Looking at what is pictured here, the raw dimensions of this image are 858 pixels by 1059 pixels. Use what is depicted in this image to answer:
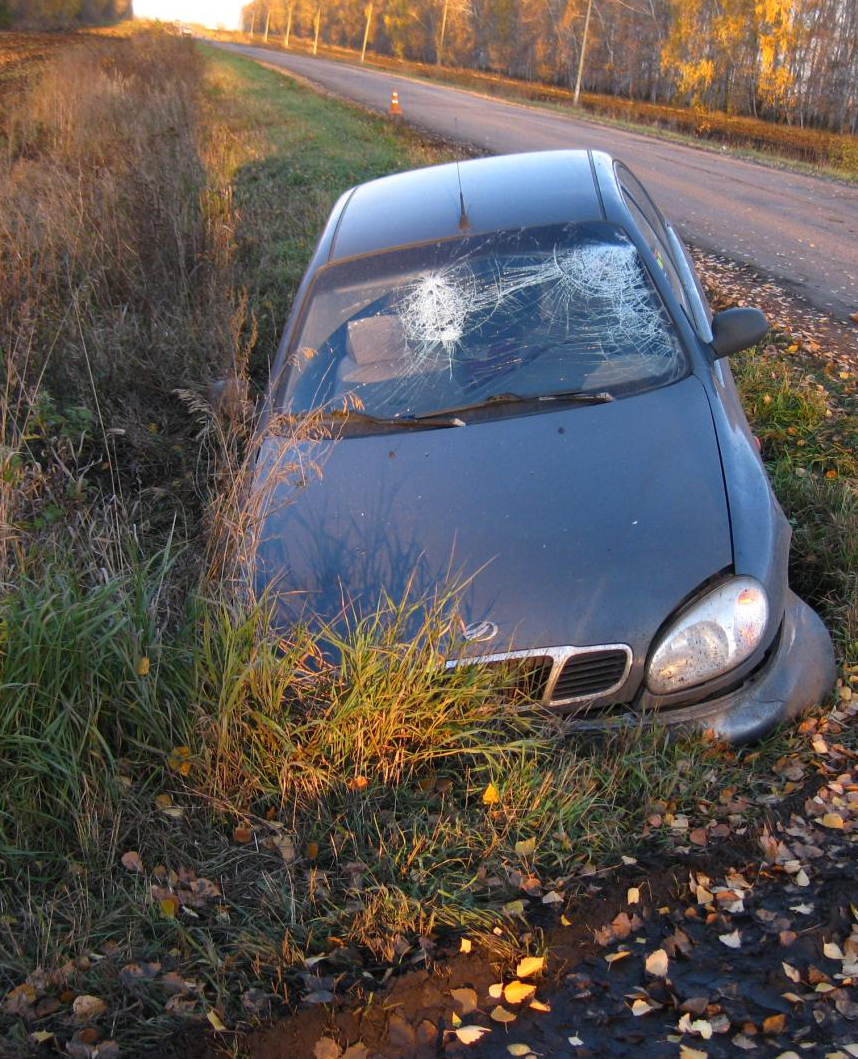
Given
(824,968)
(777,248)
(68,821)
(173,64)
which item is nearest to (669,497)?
(824,968)

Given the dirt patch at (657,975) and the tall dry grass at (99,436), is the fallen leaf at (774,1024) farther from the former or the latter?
the tall dry grass at (99,436)

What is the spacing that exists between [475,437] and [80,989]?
2.13m

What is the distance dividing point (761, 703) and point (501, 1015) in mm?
1251

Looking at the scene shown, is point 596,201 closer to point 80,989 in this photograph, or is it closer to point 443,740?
point 443,740

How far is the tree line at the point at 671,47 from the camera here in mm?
37500

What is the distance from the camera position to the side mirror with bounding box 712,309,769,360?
3785mm

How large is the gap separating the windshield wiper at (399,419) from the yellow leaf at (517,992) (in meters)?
1.96

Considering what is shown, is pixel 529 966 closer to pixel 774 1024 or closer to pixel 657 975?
pixel 657 975

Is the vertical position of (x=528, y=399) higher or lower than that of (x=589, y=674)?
higher

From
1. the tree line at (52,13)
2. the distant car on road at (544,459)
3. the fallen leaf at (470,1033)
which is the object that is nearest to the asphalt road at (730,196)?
the distant car on road at (544,459)

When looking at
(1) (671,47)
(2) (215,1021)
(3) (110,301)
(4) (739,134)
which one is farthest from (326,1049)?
(1) (671,47)

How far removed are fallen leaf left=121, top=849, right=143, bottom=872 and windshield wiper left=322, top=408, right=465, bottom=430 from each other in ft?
5.85

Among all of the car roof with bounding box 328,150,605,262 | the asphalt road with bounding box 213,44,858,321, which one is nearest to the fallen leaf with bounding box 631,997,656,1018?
the car roof with bounding box 328,150,605,262

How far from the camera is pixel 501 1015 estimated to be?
2193mm
